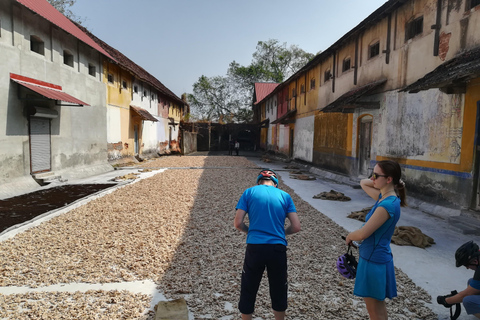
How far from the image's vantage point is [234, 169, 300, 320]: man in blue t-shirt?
270 cm

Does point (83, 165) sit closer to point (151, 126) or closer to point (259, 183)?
point (151, 126)

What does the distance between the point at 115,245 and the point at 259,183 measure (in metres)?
3.37

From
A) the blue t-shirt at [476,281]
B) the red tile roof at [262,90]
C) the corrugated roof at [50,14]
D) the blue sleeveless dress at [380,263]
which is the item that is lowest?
the blue t-shirt at [476,281]

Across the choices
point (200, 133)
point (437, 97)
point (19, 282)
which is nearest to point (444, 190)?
point (437, 97)

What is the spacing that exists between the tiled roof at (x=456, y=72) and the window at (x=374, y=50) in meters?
4.34

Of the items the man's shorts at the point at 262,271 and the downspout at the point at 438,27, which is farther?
the downspout at the point at 438,27

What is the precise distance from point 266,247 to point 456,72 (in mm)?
5294

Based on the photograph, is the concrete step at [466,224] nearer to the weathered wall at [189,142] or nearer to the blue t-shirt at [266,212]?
the blue t-shirt at [266,212]

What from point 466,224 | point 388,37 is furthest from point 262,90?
point 466,224

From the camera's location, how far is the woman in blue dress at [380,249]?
2.44 metres

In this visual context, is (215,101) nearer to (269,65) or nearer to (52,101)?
(269,65)

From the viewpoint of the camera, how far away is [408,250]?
5.16 meters

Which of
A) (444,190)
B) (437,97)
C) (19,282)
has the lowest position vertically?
(19,282)

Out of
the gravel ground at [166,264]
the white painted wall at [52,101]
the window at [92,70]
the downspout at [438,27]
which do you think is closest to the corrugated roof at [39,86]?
the white painted wall at [52,101]
